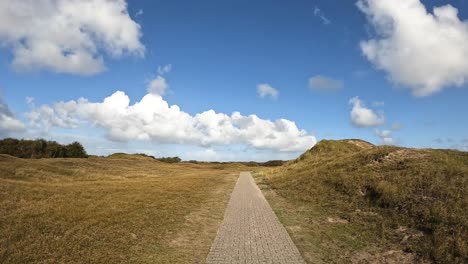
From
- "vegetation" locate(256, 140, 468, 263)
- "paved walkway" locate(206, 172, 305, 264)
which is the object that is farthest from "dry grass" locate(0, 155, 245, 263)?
"vegetation" locate(256, 140, 468, 263)

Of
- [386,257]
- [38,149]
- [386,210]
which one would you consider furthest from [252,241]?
[38,149]

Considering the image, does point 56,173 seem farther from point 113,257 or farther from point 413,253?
point 413,253

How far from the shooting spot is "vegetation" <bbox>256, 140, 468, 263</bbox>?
10.9 m

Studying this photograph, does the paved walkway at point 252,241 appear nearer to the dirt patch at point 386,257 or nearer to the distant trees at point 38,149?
the dirt patch at point 386,257

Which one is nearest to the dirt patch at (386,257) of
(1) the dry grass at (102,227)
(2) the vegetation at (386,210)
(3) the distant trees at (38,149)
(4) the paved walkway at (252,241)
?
(2) the vegetation at (386,210)

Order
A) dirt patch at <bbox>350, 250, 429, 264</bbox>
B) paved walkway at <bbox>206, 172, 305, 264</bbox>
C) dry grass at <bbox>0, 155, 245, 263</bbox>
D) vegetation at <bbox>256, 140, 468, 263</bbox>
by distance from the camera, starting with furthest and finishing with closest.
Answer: vegetation at <bbox>256, 140, 468, 263</bbox>, dirt patch at <bbox>350, 250, 429, 264</bbox>, paved walkway at <bbox>206, 172, 305, 264</bbox>, dry grass at <bbox>0, 155, 245, 263</bbox>

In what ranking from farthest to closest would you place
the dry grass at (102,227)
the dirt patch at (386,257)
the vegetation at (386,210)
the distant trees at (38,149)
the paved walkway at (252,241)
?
1. the distant trees at (38,149)
2. the vegetation at (386,210)
3. the dirt patch at (386,257)
4. the paved walkway at (252,241)
5. the dry grass at (102,227)

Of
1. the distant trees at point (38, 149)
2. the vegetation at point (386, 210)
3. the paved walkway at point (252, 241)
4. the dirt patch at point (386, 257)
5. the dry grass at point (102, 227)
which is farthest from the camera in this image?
the distant trees at point (38, 149)

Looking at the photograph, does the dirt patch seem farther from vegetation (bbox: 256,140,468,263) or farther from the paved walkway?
the paved walkway

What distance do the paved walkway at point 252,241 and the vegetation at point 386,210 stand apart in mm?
570

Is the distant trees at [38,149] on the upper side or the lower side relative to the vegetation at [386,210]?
upper

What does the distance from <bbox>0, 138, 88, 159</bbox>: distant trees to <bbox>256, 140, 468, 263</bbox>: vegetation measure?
73666 mm

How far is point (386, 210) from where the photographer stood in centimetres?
1566

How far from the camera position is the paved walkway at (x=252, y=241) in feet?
33.3
